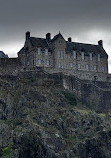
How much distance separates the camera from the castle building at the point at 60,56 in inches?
4783

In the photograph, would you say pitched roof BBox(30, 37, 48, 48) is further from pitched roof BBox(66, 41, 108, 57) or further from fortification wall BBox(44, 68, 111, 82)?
fortification wall BBox(44, 68, 111, 82)

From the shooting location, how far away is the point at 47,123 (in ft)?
357

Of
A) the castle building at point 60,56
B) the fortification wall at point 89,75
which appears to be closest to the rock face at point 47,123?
the castle building at point 60,56

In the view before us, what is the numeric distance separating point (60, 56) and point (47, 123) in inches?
820

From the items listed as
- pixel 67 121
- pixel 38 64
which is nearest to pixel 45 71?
pixel 38 64

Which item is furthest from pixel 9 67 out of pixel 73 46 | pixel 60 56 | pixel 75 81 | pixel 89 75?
pixel 89 75

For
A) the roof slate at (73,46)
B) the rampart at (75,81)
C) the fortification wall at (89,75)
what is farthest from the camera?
the fortification wall at (89,75)

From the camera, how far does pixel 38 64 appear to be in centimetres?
12062

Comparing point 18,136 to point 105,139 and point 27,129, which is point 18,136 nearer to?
point 27,129

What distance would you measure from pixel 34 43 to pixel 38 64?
529 cm

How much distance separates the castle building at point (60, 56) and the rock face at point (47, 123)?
271 inches

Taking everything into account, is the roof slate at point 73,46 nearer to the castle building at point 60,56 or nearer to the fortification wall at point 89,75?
the castle building at point 60,56

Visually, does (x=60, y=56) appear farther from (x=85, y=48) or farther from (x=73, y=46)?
(x=85, y=48)

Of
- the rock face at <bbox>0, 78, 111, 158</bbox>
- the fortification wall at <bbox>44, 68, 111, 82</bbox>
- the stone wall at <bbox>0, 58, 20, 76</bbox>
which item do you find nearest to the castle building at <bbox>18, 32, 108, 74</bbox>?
the fortification wall at <bbox>44, 68, 111, 82</bbox>
